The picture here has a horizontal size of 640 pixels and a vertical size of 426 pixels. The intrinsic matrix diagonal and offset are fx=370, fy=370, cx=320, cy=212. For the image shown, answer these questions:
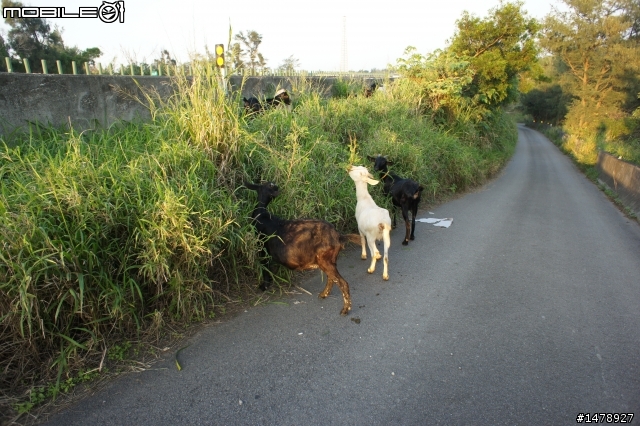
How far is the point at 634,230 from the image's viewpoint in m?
6.79

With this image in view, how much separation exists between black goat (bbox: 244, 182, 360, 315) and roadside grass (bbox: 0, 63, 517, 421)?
23 centimetres

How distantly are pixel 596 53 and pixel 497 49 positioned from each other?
18.8m

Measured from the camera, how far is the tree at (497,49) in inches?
491

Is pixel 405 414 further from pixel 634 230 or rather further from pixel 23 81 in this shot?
pixel 634 230

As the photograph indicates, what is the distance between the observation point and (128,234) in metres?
3.27

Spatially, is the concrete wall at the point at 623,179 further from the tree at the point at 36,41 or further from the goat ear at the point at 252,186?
the tree at the point at 36,41

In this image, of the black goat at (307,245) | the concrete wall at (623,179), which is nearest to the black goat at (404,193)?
the black goat at (307,245)

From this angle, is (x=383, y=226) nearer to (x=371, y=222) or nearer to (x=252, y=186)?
(x=371, y=222)

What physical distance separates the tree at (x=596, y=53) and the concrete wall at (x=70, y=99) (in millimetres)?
26564

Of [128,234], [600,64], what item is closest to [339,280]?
[128,234]

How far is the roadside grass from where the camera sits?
2617mm

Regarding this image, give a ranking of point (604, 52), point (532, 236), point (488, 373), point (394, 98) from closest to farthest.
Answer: point (488, 373)
point (532, 236)
point (394, 98)
point (604, 52)

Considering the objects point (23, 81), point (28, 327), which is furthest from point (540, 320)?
point (23, 81)

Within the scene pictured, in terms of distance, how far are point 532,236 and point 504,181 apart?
6.38m
